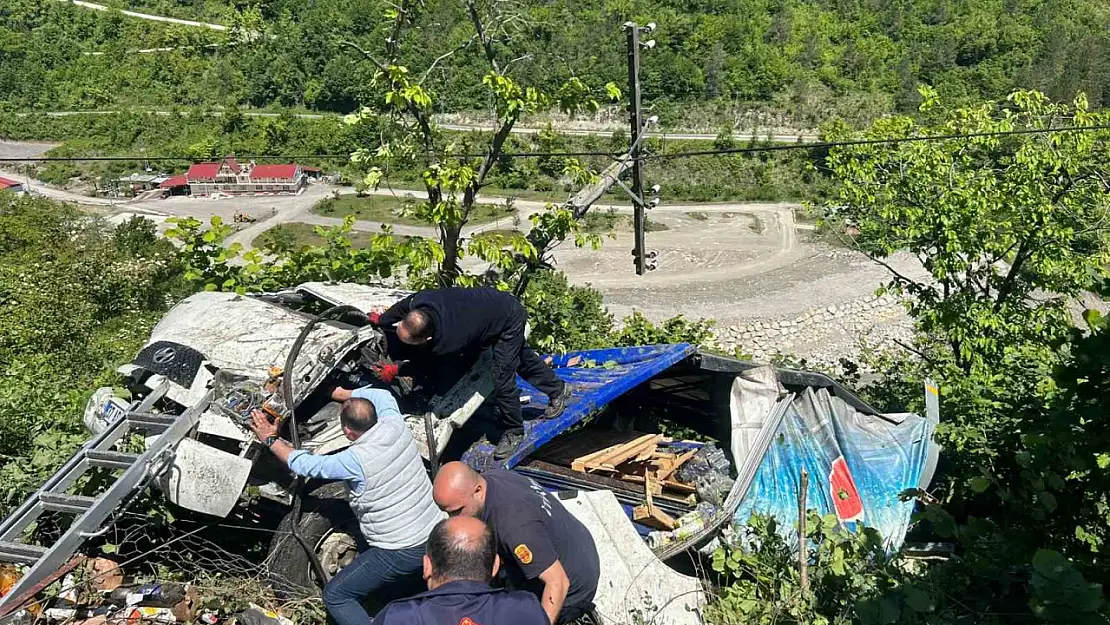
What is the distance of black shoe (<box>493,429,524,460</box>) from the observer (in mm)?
6261

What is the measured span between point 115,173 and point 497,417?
2089 inches

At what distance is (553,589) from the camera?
13.0 feet

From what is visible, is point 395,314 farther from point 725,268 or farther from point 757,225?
point 757,225

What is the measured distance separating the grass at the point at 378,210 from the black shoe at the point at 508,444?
112ft

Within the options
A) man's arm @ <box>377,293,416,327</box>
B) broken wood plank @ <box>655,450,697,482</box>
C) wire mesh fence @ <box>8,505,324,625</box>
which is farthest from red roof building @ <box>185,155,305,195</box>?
man's arm @ <box>377,293,416,327</box>

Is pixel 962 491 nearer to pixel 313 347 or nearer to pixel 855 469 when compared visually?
pixel 855 469

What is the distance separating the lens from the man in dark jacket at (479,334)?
19.1ft

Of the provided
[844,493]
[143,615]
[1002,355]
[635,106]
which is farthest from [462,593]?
[635,106]

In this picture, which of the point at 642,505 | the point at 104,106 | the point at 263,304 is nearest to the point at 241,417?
the point at 263,304

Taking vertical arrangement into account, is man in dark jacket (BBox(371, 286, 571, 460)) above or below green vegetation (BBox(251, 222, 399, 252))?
above

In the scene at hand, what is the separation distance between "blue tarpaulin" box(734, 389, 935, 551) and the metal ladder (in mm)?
3992

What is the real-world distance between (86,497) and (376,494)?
1914 mm

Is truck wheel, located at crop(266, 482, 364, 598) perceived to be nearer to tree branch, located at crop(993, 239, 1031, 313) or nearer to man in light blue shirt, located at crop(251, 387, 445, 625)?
man in light blue shirt, located at crop(251, 387, 445, 625)

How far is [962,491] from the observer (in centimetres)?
671
